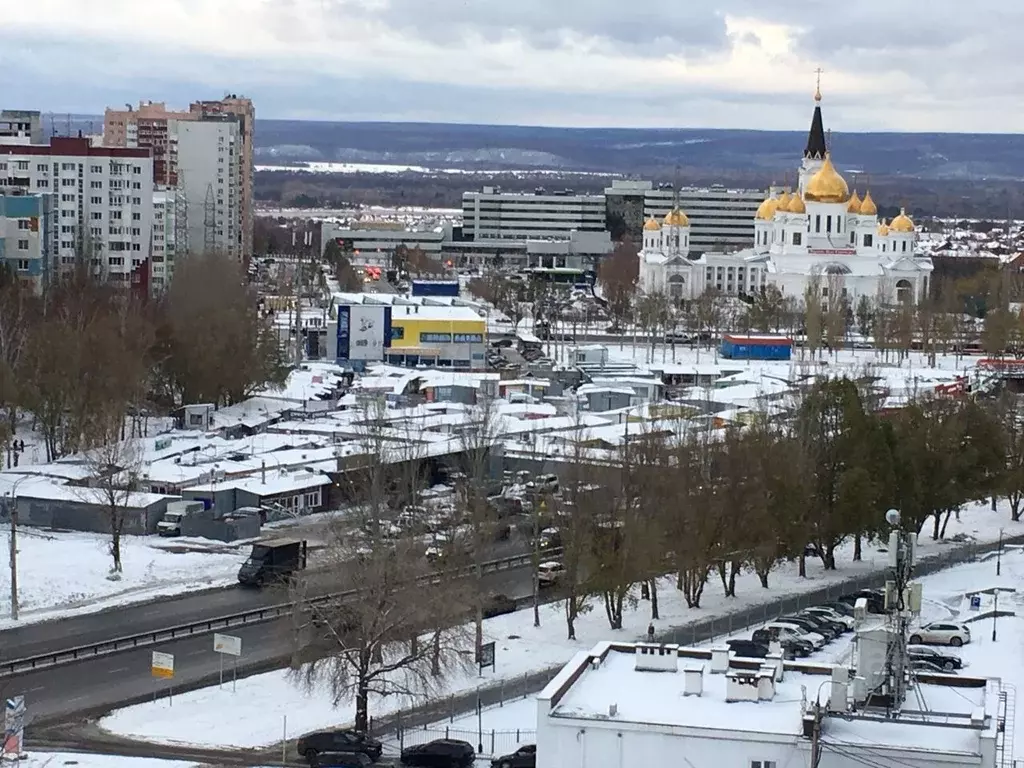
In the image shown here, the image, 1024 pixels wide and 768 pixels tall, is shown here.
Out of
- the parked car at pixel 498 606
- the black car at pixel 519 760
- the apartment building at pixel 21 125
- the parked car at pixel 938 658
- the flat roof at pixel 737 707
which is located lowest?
the parked car at pixel 498 606

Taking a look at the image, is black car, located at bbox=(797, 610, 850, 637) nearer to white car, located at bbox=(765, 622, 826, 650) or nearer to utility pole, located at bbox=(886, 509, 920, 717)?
white car, located at bbox=(765, 622, 826, 650)

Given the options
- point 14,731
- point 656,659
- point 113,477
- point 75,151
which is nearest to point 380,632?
point 14,731

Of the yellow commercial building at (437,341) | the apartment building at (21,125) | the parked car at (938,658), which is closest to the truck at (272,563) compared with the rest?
the parked car at (938,658)

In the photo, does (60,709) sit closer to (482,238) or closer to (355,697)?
(355,697)

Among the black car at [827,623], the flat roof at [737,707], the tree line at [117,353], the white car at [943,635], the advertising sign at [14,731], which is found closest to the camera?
the flat roof at [737,707]

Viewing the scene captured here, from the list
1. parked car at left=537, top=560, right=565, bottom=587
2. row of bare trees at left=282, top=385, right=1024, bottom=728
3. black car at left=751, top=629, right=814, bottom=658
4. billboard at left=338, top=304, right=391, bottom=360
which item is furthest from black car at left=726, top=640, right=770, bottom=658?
billboard at left=338, top=304, right=391, bottom=360

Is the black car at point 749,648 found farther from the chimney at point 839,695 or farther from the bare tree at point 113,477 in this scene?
the bare tree at point 113,477
